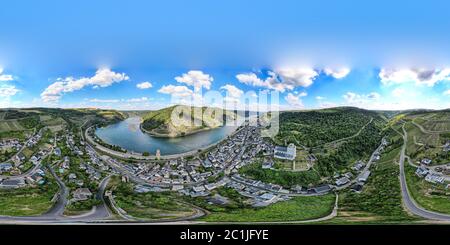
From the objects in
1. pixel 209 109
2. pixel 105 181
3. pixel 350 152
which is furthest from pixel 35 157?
pixel 350 152

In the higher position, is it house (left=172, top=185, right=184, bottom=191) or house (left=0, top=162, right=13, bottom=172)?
house (left=0, top=162, right=13, bottom=172)

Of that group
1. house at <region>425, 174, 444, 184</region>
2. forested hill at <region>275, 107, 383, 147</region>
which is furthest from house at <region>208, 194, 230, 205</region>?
house at <region>425, 174, 444, 184</region>

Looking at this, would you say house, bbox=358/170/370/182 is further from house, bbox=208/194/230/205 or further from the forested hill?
house, bbox=208/194/230/205

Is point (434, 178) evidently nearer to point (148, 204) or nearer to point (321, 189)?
point (321, 189)

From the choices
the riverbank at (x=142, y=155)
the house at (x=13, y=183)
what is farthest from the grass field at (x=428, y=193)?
the house at (x=13, y=183)

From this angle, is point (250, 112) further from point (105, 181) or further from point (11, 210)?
point (11, 210)

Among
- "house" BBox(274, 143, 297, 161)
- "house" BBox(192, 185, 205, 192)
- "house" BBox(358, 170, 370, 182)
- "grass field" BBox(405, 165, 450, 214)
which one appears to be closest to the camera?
"grass field" BBox(405, 165, 450, 214)
